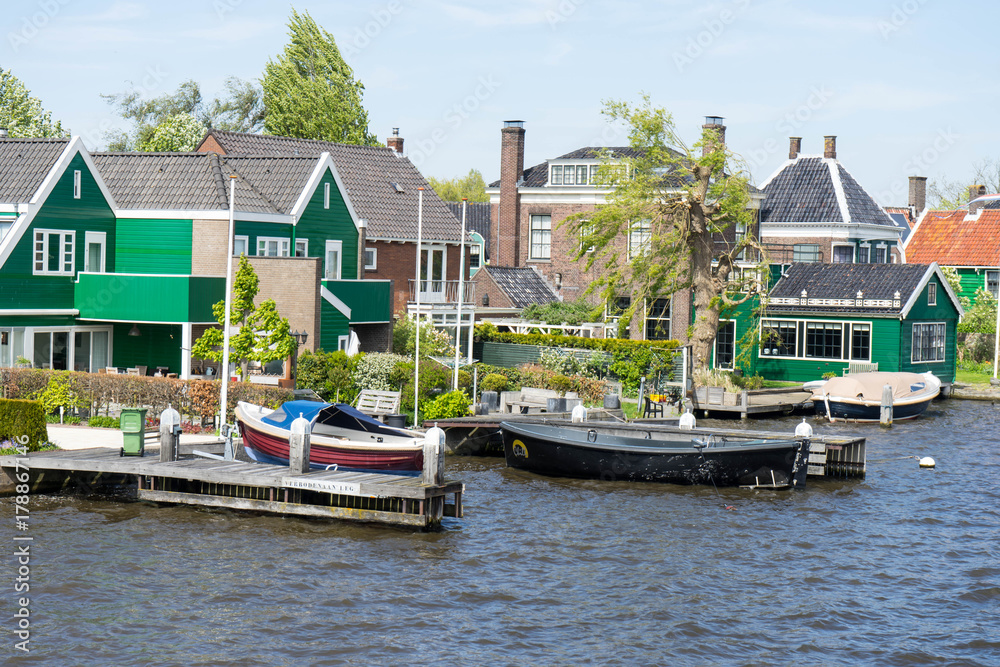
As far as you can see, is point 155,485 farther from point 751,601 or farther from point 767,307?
point 767,307

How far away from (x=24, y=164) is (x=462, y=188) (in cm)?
9899

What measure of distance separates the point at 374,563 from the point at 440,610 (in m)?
2.70

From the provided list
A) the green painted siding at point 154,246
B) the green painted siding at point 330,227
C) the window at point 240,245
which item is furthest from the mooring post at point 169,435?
the green painted siding at point 330,227

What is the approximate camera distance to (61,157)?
119 feet

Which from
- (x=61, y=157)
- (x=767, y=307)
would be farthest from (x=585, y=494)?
(x=767, y=307)

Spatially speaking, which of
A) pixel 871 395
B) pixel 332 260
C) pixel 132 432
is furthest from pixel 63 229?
pixel 871 395

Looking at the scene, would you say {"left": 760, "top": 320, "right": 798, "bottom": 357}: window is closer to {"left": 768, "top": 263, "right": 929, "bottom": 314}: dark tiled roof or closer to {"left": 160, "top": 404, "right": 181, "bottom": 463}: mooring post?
{"left": 768, "top": 263, "right": 929, "bottom": 314}: dark tiled roof

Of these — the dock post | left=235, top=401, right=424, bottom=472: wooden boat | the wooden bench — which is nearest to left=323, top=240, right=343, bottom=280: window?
the wooden bench

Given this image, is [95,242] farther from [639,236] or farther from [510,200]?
[639,236]

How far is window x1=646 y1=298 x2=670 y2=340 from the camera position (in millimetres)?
54219

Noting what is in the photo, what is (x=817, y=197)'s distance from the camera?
63781 millimetres

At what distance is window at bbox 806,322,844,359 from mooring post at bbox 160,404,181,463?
33.9 meters

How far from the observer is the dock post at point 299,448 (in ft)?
78.7

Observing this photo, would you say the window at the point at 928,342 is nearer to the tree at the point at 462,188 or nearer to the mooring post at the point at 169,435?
the mooring post at the point at 169,435
